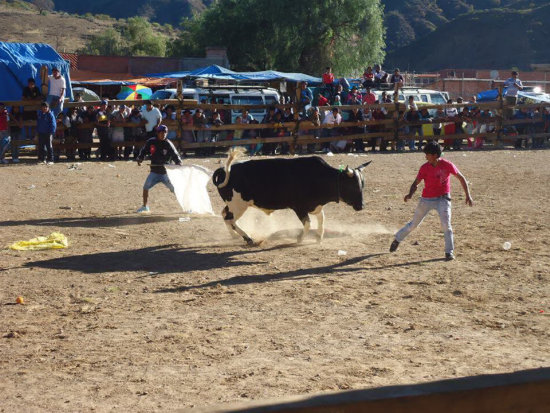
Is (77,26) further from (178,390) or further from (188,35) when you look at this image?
(178,390)

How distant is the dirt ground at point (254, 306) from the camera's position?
5.22m

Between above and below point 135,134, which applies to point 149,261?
below

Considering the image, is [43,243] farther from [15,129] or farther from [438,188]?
[15,129]

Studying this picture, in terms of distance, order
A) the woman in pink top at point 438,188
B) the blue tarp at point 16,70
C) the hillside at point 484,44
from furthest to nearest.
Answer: the hillside at point 484,44 < the blue tarp at point 16,70 < the woman in pink top at point 438,188

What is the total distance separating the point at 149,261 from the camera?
9.37 m

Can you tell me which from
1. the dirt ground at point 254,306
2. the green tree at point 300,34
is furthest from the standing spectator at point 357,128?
the green tree at point 300,34

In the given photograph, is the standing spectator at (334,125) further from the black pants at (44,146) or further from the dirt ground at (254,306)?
the dirt ground at (254,306)

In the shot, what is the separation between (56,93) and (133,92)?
12826 mm

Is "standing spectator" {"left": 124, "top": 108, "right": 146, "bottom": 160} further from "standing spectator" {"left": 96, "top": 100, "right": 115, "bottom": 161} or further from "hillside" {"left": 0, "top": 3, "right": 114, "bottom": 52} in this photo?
"hillside" {"left": 0, "top": 3, "right": 114, "bottom": 52}

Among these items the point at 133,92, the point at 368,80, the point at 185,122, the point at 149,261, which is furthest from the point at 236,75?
the point at 149,261

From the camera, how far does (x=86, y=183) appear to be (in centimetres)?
1662

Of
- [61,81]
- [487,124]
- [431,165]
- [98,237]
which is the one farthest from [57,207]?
[487,124]

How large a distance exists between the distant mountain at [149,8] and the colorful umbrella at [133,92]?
84.6 metres

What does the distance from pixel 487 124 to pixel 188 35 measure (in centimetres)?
3509
